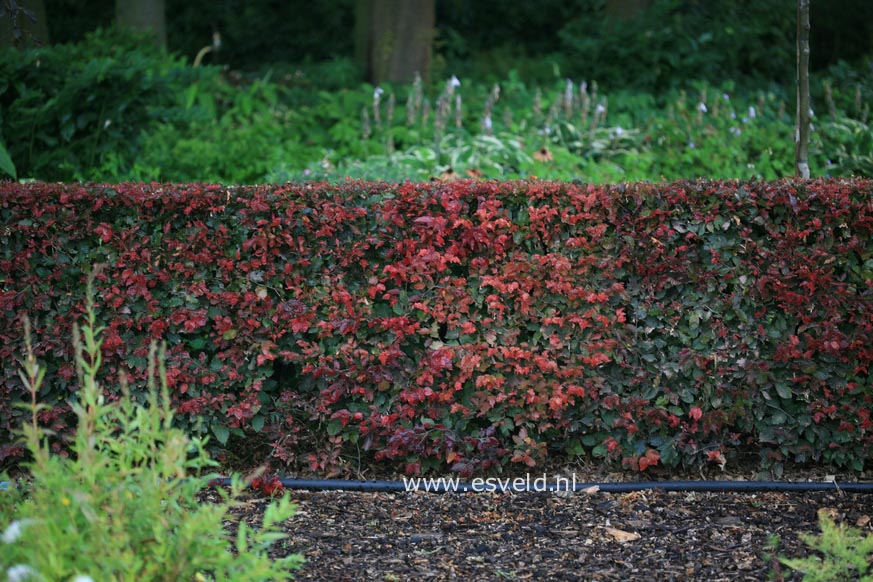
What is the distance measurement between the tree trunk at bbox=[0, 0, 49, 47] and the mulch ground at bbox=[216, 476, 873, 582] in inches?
114

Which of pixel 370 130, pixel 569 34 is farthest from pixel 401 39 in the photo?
pixel 569 34

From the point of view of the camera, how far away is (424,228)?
154 inches

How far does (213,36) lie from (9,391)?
569 inches

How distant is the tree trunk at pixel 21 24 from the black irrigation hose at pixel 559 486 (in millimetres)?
2732

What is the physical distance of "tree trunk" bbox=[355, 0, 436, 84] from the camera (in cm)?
961

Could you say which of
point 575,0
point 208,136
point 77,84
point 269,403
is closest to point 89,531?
point 269,403

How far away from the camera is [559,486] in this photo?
3.96 meters

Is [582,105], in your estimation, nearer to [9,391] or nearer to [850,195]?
[850,195]

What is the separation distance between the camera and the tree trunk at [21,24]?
4.75 m

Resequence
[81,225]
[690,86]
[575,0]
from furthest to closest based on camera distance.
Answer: [575,0]
[690,86]
[81,225]

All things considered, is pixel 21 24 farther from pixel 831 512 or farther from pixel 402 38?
pixel 831 512

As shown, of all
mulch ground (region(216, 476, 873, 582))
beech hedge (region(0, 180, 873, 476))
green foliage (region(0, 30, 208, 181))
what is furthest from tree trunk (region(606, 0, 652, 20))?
mulch ground (region(216, 476, 873, 582))

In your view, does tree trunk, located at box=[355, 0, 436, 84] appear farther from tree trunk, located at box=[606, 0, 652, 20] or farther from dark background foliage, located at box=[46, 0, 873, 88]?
tree trunk, located at box=[606, 0, 652, 20]

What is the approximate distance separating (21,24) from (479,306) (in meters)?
4.63
